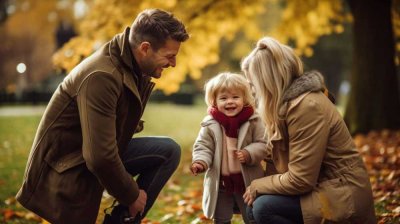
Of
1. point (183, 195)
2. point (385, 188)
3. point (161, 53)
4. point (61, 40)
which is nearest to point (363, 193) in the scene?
point (161, 53)

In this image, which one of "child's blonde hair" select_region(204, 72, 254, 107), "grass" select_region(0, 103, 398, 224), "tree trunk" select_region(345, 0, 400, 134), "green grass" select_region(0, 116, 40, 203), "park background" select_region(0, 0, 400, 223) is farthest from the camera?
"tree trunk" select_region(345, 0, 400, 134)

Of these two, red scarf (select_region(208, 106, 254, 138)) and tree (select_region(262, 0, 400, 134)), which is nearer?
red scarf (select_region(208, 106, 254, 138))

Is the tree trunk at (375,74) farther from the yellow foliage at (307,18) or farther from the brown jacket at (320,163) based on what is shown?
the brown jacket at (320,163)

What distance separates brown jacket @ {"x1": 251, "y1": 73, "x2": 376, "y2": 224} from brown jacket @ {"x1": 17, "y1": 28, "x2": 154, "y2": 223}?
101 cm

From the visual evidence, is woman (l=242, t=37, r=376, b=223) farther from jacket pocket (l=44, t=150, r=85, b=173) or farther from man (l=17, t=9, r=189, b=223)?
jacket pocket (l=44, t=150, r=85, b=173)

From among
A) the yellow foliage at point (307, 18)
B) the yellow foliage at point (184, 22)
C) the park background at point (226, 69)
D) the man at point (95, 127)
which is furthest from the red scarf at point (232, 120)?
the yellow foliage at point (307, 18)

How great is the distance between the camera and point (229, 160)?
3979 millimetres

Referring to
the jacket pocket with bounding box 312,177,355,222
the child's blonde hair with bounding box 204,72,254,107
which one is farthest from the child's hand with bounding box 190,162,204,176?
the jacket pocket with bounding box 312,177,355,222

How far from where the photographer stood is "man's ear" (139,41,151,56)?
333 centimetres

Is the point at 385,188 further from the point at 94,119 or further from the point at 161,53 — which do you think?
the point at 94,119

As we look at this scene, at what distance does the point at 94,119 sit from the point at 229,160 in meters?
1.34

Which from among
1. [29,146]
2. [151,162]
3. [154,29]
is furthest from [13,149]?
[154,29]

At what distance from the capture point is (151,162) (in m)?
3.85

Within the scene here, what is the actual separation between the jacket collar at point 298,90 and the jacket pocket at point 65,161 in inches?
52.0
